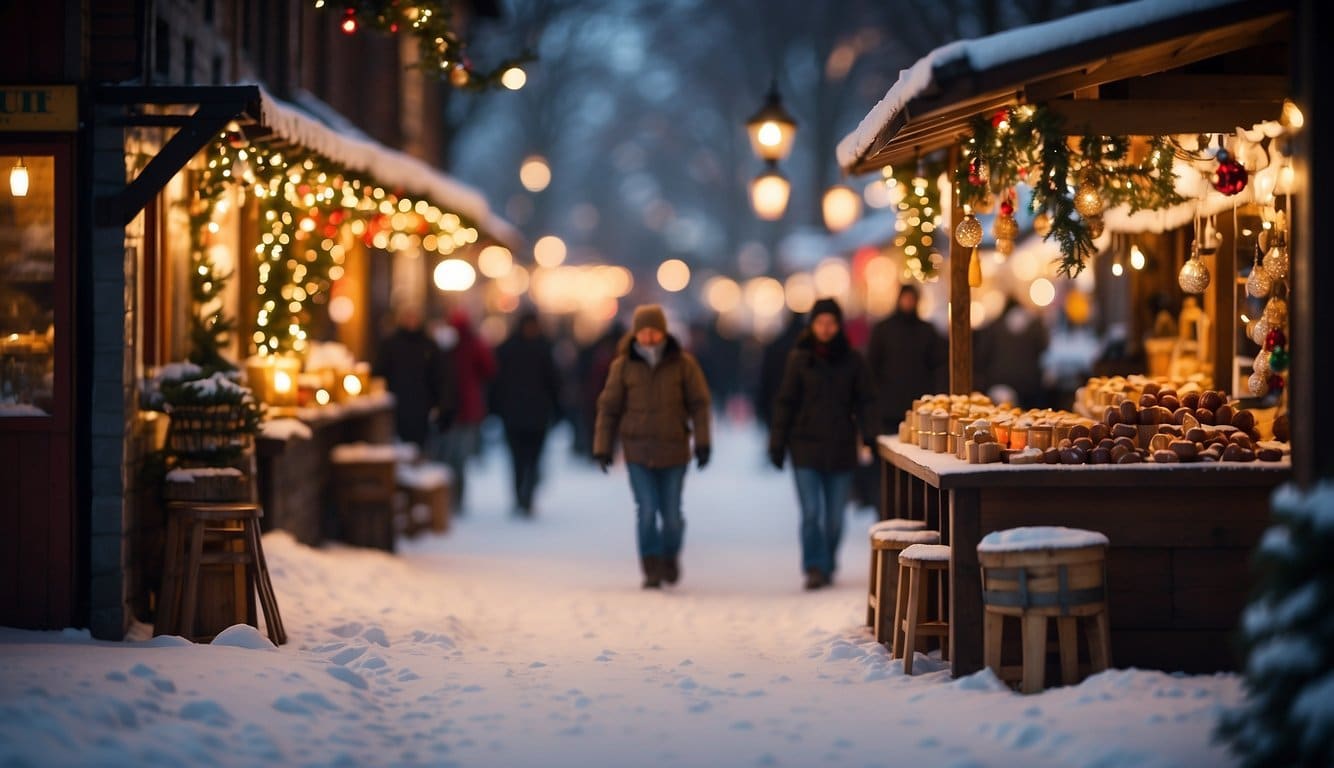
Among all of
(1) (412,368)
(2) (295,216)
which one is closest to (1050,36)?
(2) (295,216)

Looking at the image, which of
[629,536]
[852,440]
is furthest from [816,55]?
[852,440]

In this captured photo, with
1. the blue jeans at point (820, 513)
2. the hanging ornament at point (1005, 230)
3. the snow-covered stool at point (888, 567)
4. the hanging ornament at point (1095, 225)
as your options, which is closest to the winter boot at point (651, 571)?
the blue jeans at point (820, 513)

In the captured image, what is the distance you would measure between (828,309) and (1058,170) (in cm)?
371

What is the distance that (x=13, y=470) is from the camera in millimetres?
9797

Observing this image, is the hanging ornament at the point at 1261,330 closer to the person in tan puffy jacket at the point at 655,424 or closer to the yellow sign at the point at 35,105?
the person in tan puffy jacket at the point at 655,424

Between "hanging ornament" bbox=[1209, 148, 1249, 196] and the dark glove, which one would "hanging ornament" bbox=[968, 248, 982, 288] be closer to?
"hanging ornament" bbox=[1209, 148, 1249, 196]

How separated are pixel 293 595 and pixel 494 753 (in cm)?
447

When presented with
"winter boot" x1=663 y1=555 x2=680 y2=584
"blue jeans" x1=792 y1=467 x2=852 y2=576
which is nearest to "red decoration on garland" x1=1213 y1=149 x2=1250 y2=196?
"blue jeans" x1=792 y1=467 x2=852 y2=576

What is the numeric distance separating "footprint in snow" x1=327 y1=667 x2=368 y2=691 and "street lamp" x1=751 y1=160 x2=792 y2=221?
911 cm

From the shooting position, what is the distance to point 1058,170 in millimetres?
9852

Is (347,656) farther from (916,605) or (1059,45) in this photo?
(1059,45)

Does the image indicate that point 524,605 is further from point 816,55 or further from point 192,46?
point 816,55

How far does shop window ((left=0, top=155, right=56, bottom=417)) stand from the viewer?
9.82 metres

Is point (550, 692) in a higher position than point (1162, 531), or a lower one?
lower
